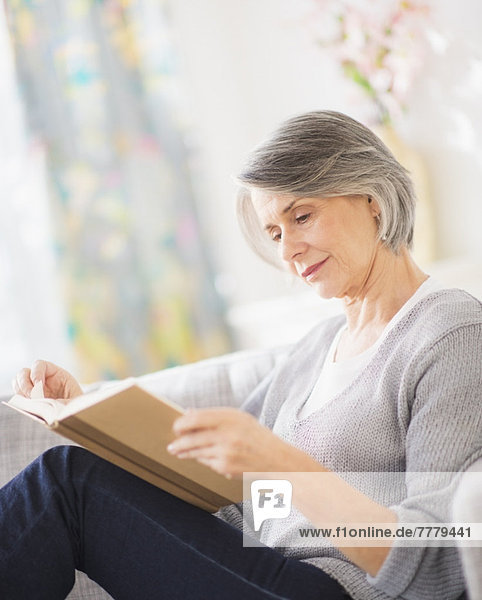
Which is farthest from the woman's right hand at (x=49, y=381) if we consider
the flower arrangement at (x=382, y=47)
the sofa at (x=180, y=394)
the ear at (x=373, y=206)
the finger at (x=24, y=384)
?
the flower arrangement at (x=382, y=47)

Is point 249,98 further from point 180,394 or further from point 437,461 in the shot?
point 437,461

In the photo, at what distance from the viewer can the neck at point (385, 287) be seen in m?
1.46

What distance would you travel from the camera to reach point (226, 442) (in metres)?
1.04

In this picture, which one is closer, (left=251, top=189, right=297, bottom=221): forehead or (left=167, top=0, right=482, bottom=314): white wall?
(left=251, top=189, right=297, bottom=221): forehead

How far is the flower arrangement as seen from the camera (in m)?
2.43

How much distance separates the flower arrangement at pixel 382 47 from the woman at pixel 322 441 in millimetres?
1067

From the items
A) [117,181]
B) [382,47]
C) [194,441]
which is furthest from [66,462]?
[117,181]

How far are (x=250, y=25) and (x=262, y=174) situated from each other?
202 centimetres

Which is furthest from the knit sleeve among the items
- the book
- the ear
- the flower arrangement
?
the flower arrangement

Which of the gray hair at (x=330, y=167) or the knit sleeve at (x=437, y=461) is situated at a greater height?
the gray hair at (x=330, y=167)

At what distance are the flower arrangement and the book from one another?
64.0 inches

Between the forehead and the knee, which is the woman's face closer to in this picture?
the forehead

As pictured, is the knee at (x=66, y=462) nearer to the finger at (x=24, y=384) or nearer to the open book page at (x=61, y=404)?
the open book page at (x=61, y=404)

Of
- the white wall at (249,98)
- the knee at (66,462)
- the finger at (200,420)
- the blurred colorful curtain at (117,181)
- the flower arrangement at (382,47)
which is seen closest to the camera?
the finger at (200,420)
